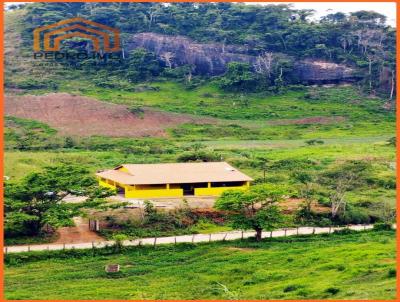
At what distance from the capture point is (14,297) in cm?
2508

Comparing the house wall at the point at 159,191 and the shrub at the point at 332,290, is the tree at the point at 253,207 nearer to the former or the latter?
the house wall at the point at 159,191

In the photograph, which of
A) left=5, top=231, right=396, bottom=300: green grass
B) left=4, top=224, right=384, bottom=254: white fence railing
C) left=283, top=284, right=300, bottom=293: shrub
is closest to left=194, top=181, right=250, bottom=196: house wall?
left=4, top=224, right=384, bottom=254: white fence railing

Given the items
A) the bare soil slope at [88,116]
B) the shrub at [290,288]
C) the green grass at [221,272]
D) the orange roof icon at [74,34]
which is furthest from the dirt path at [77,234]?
the orange roof icon at [74,34]

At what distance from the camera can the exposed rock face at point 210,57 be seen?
262 feet

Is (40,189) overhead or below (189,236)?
overhead

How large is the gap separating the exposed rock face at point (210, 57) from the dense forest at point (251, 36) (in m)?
0.77

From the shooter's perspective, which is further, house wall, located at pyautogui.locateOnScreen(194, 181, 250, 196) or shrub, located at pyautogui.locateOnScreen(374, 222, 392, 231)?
house wall, located at pyautogui.locateOnScreen(194, 181, 250, 196)

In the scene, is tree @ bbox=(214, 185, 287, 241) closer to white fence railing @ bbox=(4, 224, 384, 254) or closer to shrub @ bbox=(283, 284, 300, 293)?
white fence railing @ bbox=(4, 224, 384, 254)

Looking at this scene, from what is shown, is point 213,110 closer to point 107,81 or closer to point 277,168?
point 107,81

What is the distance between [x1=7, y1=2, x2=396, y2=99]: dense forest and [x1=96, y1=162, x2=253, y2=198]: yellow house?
118 ft

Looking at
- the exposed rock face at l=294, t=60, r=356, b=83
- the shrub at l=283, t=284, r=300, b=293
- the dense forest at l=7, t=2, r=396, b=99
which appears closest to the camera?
the shrub at l=283, t=284, r=300, b=293

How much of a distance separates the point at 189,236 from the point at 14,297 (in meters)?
10.8

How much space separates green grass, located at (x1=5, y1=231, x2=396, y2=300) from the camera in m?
25.2

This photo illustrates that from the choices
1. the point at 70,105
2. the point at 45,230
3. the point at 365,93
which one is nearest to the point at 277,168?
the point at 45,230
